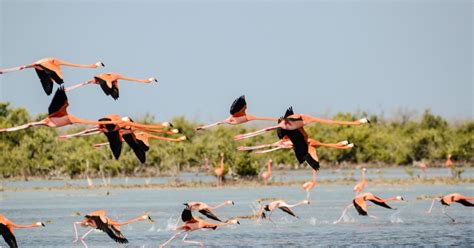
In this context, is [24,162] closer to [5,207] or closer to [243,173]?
[243,173]

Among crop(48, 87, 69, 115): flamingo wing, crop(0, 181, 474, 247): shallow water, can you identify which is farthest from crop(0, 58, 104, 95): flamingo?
crop(0, 181, 474, 247): shallow water

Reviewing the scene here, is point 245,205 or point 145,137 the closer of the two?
point 145,137

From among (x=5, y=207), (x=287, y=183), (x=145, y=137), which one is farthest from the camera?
(x=287, y=183)

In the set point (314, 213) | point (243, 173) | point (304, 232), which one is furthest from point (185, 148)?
point (304, 232)

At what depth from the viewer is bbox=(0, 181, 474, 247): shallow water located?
24797 mm

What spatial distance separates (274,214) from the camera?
33.7 meters

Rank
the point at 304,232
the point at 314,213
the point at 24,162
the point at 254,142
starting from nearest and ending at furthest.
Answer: the point at 304,232 → the point at 314,213 → the point at 24,162 → the point at 254,142

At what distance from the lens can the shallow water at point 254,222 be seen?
24797 millimetres

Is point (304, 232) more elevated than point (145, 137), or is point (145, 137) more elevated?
point (145, 137)

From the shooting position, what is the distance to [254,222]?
97.9 feet

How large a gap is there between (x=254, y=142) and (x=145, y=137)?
48528mm

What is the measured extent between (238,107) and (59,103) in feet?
8.41

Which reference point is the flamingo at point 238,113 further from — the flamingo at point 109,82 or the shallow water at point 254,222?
the shallow water at point 254,222

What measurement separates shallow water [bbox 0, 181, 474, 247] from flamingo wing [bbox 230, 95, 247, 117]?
9.29 metres
